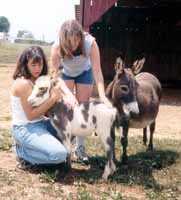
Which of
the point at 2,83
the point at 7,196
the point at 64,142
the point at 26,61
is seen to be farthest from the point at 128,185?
the point at 2,83

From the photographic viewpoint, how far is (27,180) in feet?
16.9

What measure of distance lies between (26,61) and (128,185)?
1.69 m

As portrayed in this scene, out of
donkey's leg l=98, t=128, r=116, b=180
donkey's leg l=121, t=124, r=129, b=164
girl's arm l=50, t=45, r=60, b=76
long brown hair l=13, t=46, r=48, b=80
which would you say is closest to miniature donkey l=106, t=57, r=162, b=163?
donkey's leg l=121, t=124, r=129, b=164

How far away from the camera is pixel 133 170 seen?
5.77 meters

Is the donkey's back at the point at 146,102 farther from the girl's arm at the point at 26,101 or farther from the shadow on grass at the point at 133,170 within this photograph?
the girl's arm at the point at 26,101

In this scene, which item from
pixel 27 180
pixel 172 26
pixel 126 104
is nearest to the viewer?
pixel 27 180

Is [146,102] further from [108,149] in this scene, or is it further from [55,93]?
[55,93]

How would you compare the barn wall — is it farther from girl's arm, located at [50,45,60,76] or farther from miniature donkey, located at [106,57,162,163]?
girl's arm, located at [50,45,60,76]

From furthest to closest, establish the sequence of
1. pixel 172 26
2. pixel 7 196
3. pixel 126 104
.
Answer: pixel 172 26
pixel 126 104
pixel 7 196

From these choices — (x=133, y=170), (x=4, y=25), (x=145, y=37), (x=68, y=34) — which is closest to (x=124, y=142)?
(x=133, y=170)

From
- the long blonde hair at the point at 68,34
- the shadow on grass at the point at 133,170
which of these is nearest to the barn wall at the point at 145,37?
the shadow on grass at the point at 133,170

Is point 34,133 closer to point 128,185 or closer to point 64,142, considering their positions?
point 64,142

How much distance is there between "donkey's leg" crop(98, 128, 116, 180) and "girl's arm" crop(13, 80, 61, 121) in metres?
0.60

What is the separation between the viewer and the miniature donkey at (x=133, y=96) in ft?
18.3
